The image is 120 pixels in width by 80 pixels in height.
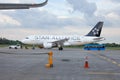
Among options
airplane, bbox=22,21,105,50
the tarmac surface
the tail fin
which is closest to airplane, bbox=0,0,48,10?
the tarmac surface

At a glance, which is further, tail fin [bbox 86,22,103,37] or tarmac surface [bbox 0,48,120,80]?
tail fin [bbox 86,22,103,37]

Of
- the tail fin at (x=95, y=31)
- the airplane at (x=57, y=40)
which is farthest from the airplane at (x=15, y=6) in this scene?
the tail fin at (x=95, y=31)

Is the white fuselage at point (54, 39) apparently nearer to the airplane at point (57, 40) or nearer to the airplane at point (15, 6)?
the airplane at point (57, 40)

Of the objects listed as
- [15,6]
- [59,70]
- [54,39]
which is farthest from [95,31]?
[15,6]

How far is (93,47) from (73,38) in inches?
290

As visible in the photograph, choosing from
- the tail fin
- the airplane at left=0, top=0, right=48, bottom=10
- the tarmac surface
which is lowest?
the tarmac surface

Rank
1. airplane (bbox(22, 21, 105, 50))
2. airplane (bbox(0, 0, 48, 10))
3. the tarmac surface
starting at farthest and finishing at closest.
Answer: airplane (bbox(22, 21, 105, 50)) → the tarmac surface → airplane (bbox(0, 0, 48, 10))

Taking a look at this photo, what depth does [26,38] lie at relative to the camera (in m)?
71.9

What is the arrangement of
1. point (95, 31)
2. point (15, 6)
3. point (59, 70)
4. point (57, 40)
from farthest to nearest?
point (95, 31) → point (57, 40) → point (59, 70) → point (15, 6)

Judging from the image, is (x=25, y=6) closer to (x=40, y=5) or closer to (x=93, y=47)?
(x=40, y=5)

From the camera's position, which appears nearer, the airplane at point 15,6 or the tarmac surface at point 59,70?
the airplane at point 15,6

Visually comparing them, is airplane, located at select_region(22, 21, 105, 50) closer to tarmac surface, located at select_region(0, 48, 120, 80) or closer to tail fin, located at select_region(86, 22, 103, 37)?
tail fin, located at select_region(86, 22, 103, 37)

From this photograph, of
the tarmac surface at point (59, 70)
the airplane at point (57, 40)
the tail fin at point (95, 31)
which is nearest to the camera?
the tarmac surface at point (59, 70)

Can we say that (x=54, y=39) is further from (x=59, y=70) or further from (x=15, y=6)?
(x=15, y=6)
